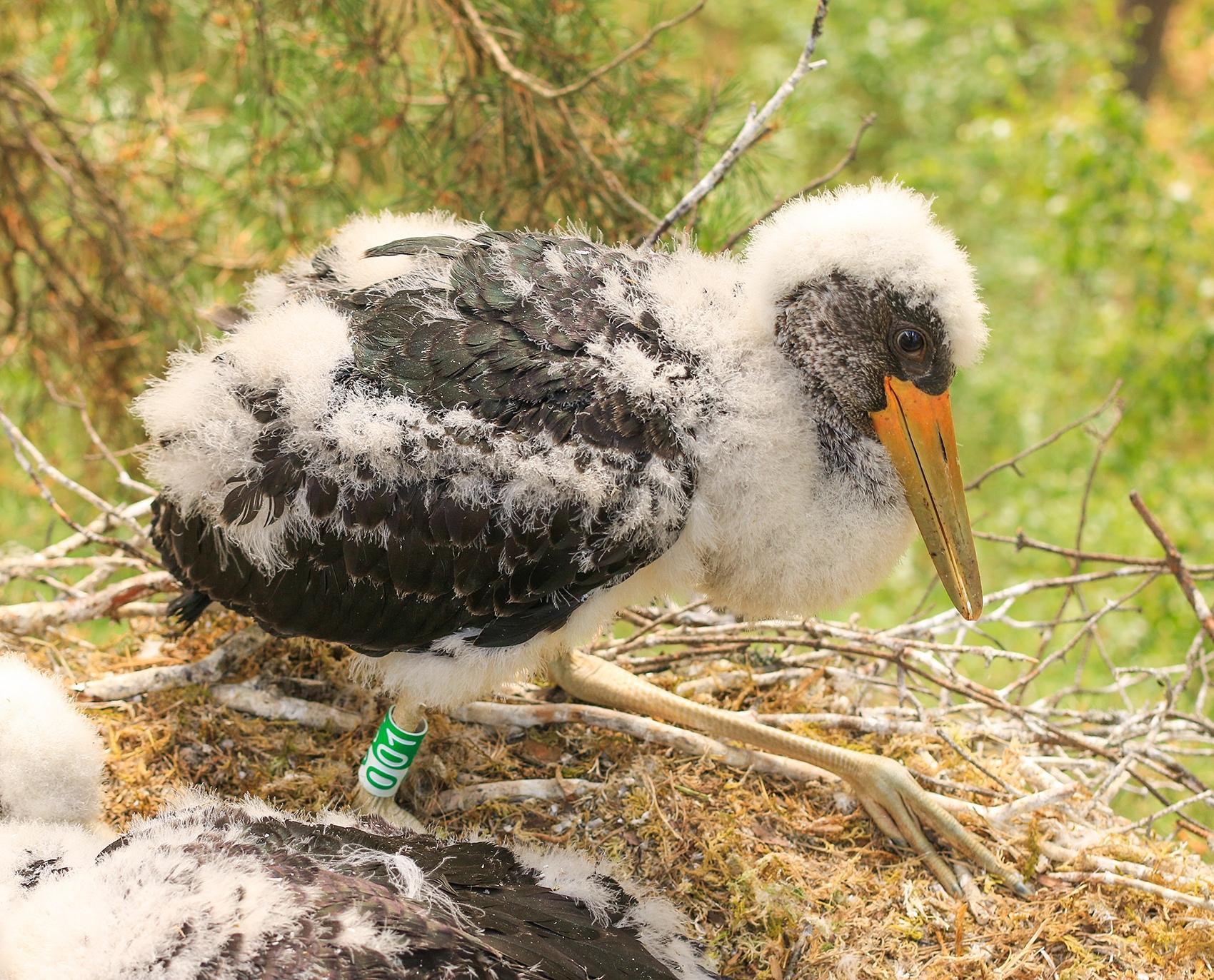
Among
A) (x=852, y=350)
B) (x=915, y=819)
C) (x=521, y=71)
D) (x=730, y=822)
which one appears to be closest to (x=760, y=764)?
(x=730, y=822)

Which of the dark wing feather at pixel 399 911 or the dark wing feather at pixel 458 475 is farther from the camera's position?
the dark wing feather at pixel 458 475

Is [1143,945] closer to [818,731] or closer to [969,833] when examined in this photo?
[969,833]

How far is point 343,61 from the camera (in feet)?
10.9

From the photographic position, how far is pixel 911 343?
2.33 metres

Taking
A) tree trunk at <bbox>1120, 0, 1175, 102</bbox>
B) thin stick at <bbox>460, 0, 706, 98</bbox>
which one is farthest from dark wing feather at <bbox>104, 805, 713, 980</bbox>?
tree trunk at <bbox>1120, 0, 1175, 102</bbox>

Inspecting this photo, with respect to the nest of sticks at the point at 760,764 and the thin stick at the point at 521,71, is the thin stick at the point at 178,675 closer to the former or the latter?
the nest of sticks at the point at 760,764

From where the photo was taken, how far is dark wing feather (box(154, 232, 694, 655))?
7.25ft

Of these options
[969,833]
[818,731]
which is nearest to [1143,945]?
[969,833]

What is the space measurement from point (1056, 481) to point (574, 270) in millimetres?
4944

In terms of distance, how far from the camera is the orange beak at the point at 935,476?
2.37 metres

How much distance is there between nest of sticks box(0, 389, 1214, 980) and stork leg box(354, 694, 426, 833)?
14cm

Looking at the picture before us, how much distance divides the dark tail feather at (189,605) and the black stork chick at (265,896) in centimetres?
36

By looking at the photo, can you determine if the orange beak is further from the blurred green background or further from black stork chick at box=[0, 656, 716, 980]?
the blurred green background

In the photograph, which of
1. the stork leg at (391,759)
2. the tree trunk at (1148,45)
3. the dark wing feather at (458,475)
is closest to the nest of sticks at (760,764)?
the stork leg at (391,759)
